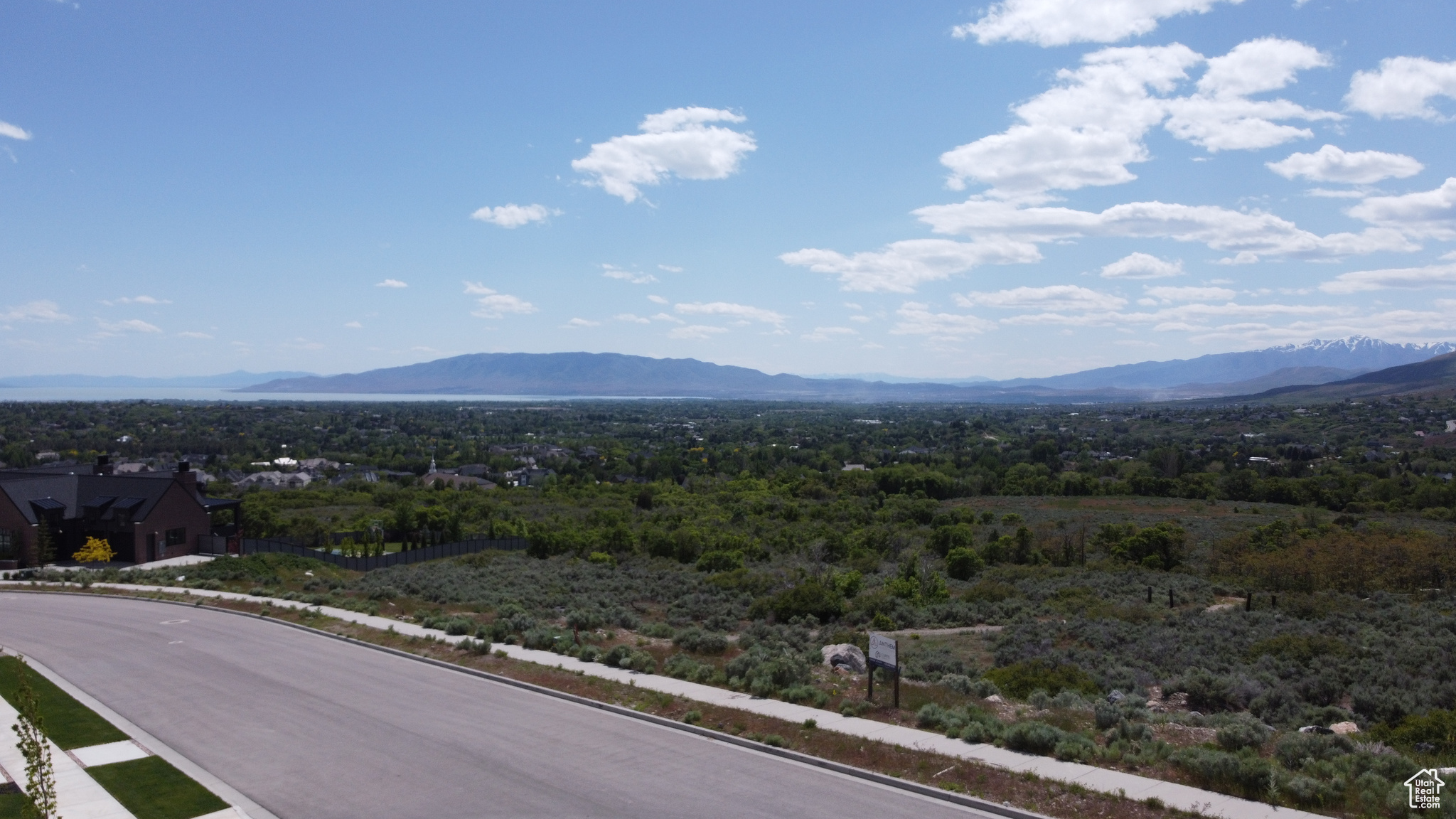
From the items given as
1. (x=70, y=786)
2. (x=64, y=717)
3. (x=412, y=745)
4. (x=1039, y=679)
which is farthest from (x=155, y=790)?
(x=1039, y=679)

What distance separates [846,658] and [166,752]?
13.2 metres

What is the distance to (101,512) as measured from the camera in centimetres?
4181

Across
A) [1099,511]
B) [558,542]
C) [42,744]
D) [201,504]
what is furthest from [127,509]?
[1099,511]

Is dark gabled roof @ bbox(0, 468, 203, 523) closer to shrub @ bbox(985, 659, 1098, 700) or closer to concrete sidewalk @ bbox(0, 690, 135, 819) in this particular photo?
concrete sidewalk @ bbox(0, 690, 135, 819)

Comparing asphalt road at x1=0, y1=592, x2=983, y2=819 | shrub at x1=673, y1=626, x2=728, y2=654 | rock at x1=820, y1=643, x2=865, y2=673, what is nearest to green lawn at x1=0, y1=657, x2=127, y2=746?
asphalt road at x1=0, y1=592, x2=983, y2=819

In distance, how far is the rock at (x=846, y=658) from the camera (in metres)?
19.7

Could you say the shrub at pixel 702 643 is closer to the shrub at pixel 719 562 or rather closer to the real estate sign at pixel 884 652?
the real estate sign at pixel 884 652

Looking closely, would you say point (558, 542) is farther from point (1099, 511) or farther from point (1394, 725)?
point (1099, 511)

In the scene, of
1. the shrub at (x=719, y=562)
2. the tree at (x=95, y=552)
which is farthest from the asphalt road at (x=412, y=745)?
the tree at (x=95, y=552)

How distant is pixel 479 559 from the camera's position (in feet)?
141

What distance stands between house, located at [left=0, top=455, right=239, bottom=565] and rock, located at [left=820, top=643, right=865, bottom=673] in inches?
1444

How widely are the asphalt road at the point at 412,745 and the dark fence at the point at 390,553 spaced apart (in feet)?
68.1

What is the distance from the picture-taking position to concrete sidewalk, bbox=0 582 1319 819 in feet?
35.5

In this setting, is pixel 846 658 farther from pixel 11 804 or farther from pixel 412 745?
pixel 11 804
